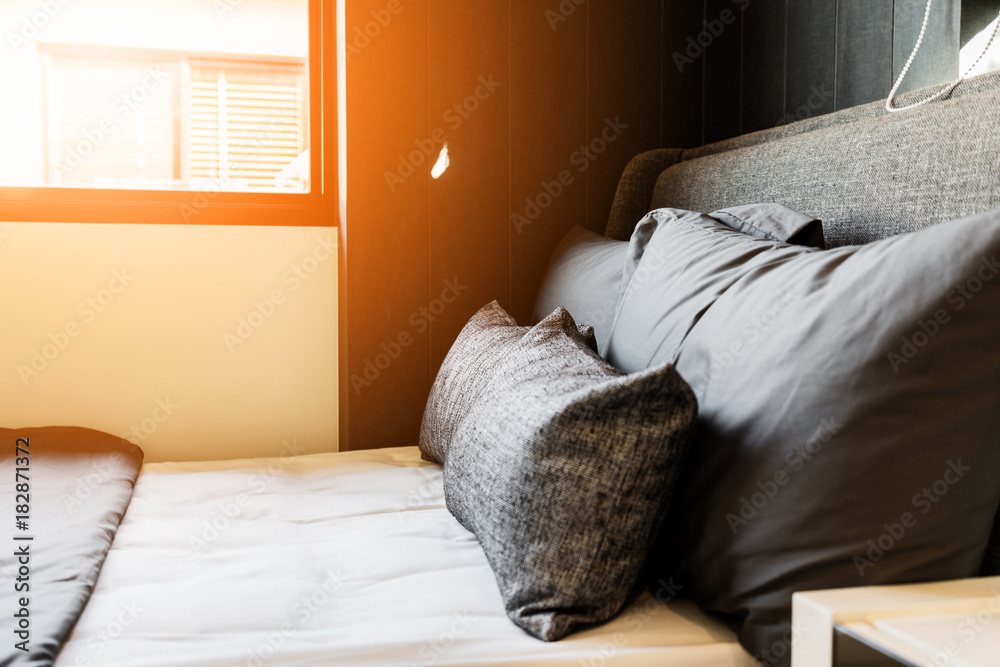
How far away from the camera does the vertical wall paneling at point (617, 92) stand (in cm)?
222

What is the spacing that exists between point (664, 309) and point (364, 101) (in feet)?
4.14

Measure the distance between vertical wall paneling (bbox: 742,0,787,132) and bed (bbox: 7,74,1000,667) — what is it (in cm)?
33

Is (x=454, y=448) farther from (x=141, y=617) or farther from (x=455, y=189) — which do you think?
(x=455, y=189)

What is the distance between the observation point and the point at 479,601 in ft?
3.15
